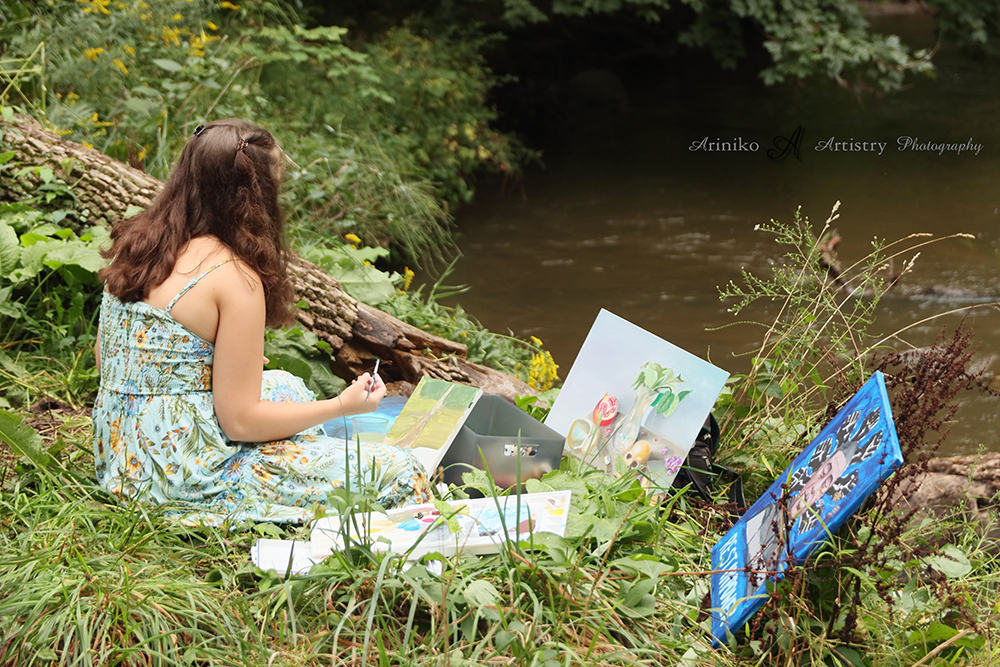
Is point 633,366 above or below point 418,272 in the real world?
above

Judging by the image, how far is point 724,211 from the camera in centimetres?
723

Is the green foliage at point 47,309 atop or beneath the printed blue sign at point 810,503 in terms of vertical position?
beneath

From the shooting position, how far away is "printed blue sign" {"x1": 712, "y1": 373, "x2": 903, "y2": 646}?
1457mm

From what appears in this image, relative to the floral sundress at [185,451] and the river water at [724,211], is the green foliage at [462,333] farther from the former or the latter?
the floral sundress at [185,451]

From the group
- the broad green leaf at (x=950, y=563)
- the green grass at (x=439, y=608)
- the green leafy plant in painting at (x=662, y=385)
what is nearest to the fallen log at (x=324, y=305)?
the green leafy plant in painting at (x=662, y=385)

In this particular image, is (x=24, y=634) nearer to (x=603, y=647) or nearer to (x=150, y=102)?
(x=603, y=647)

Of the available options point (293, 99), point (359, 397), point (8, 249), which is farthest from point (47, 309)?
point (293, 99)

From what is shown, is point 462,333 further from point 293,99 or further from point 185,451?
point 293,99

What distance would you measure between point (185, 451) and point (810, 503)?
58.9 inches

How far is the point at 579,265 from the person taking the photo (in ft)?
20.4

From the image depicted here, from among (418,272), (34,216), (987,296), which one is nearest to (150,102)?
(34,216)

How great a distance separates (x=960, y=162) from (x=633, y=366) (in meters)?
7.24

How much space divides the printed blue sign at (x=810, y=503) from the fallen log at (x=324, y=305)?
1.63 meters

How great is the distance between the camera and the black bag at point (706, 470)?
229 cm
